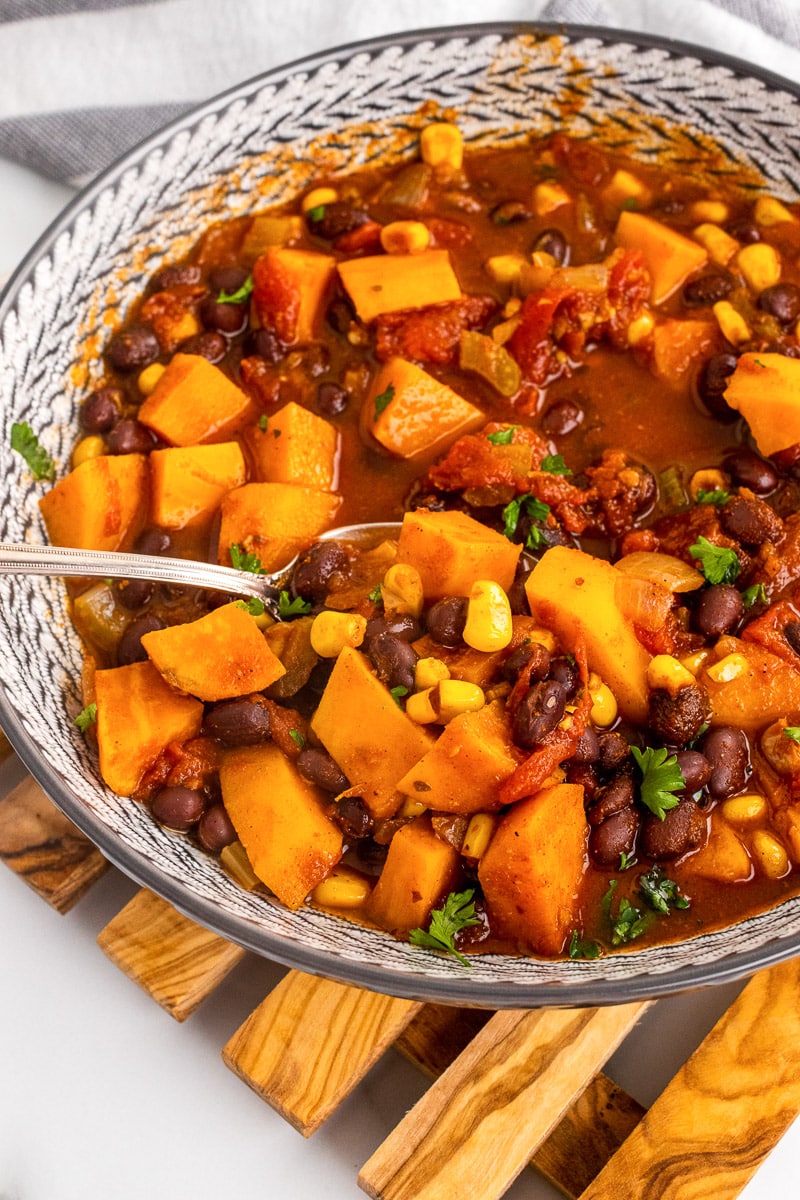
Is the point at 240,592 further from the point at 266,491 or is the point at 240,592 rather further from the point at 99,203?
the point at 99,203

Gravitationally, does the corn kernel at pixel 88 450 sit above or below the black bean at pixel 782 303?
below

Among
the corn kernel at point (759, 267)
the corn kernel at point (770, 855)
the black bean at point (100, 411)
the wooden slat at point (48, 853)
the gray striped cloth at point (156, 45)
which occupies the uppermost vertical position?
the gray striped cloth at point (156, 45)

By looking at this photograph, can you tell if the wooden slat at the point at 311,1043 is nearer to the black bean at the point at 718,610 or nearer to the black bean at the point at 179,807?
the black bean at the point at 179,807

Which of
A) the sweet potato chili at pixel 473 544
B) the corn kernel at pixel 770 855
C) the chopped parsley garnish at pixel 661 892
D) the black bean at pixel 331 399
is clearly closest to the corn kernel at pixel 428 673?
the sweet potato chili at pixel 473 544

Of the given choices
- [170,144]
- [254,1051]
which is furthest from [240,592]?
[170,144]

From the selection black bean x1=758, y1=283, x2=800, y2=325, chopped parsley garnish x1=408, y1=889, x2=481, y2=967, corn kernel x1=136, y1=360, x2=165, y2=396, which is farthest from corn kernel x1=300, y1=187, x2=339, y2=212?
chopped parsley garnish x1=408, y1=889, x2=481, y2=967

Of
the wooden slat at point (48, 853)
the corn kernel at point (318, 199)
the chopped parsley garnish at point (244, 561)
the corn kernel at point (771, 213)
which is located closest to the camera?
the wooden slat at point (48, 853)

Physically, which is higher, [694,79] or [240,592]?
[694,79]
